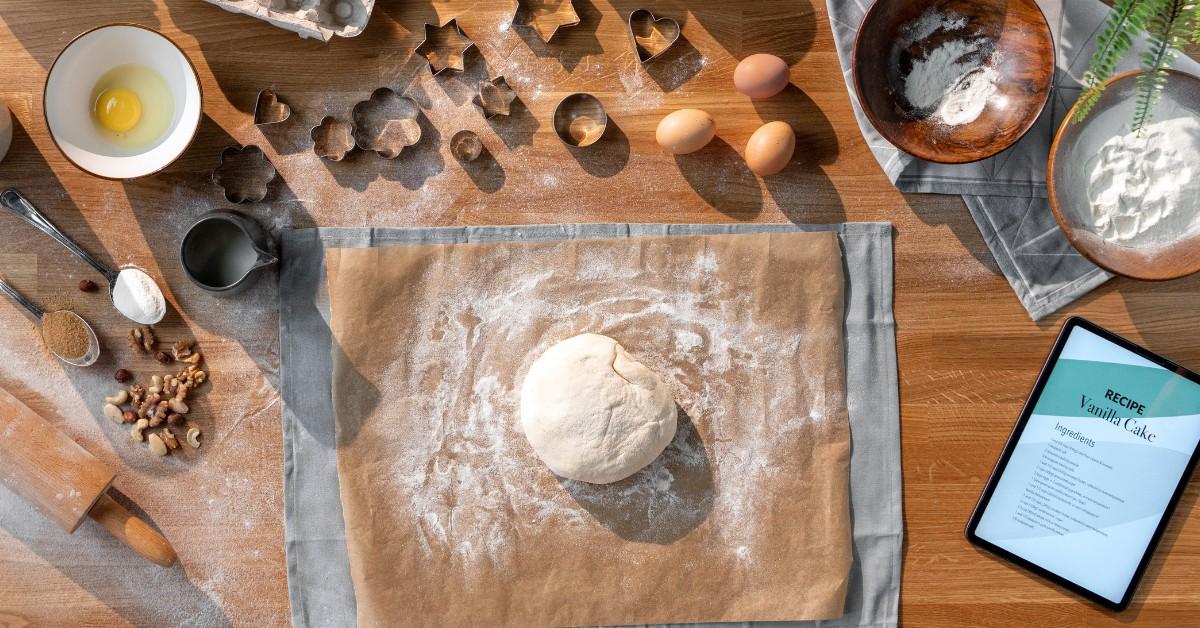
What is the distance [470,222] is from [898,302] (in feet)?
2.55

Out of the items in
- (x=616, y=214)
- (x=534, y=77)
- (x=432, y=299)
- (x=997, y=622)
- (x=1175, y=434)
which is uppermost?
(x=534, y=77)

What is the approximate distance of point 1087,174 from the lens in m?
1.18

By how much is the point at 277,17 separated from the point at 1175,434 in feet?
5.59

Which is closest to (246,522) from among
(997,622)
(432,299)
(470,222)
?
(432,299)

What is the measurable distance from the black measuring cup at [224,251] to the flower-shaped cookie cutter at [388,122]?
0.25m

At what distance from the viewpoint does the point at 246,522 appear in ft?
4.17

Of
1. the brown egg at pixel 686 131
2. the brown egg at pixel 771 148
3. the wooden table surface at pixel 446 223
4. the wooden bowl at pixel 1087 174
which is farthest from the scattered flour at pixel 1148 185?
the brown egg at pixel 686 131

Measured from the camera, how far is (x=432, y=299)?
4.14ft

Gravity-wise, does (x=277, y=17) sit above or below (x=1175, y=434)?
above

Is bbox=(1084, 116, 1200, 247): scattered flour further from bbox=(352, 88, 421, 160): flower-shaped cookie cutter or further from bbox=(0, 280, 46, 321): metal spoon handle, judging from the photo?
bbox=(0, 280, 46, 321): metal spoon handle

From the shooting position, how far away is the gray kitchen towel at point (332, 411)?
1261mm

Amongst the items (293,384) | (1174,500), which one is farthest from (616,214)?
(1174,500)

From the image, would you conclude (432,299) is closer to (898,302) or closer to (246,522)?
(246,522)

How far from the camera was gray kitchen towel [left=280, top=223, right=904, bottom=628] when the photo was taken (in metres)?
1.26
